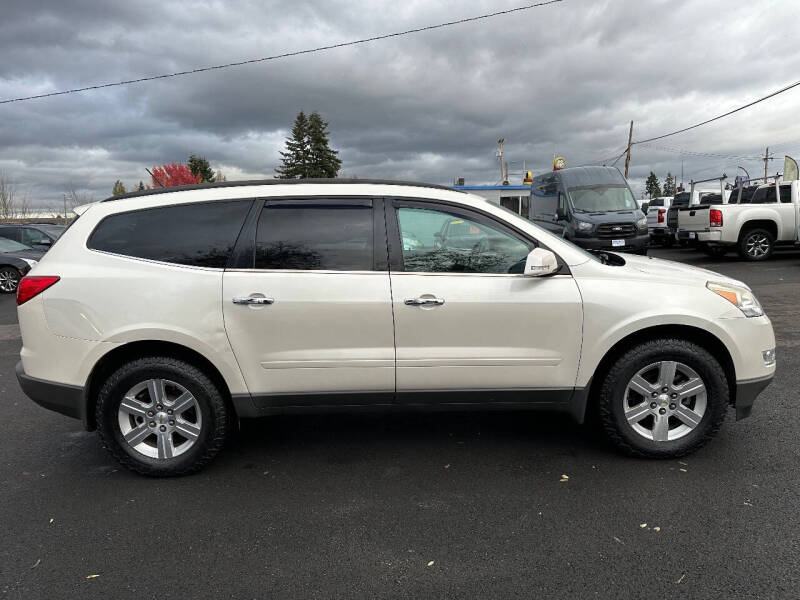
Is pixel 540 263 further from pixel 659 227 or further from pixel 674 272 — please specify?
pixel 659 227

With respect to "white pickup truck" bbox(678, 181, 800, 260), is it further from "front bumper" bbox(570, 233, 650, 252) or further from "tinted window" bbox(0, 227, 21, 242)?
"tinted window" bbox(0, 227, 21, 242)

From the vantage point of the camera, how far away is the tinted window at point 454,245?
3.32 meters

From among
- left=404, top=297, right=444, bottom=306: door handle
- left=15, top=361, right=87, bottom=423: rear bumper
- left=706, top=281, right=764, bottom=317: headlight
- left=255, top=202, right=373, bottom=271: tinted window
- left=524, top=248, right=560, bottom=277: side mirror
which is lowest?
left=15, top=361, right=87, bottom=423: rear bumper

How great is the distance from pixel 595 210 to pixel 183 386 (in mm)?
12882

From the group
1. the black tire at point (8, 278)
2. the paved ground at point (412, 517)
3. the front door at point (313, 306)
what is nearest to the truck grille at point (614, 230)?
the paved ground at point (412, 517)

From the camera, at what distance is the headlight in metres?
3.38

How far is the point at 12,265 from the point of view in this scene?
12.5 m

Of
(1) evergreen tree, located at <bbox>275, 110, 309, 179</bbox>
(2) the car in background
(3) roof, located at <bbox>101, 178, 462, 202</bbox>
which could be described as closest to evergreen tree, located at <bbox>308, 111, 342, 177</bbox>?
(1) evergreen tree, located at <bbox>275, 110, 309, 179</bbox>

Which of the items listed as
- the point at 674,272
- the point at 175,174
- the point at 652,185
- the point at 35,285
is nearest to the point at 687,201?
the point at 674,272

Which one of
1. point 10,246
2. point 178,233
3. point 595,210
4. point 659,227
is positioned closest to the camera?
point 178,233

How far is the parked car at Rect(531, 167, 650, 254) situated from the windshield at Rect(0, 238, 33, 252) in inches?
499

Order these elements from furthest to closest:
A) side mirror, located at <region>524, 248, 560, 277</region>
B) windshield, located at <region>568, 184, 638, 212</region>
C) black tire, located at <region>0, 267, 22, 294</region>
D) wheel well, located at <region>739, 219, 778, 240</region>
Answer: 1. wheel well, located at <region>739, 219, 778, 240</region>
2. windshield, located at <region>568, 184, 638, 212</region>
3. black tire, located at <region>0, 267, 22, 294</region>
4. side mirror, located at <region>524, 248, 560, 277</region>

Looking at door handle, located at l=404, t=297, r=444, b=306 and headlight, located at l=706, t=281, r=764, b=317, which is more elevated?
door handle, located at l=404, t=297, r=444, b=306

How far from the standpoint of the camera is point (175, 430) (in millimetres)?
3352
